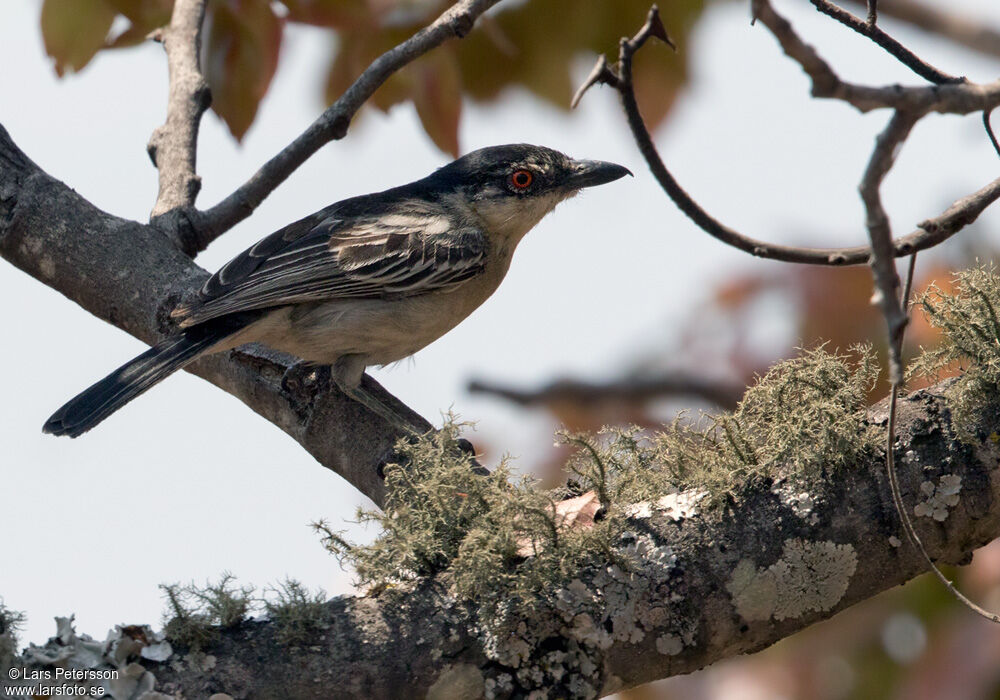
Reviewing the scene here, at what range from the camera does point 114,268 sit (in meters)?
4.23

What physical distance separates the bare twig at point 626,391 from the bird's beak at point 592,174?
1088mm

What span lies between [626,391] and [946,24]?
8.43ft

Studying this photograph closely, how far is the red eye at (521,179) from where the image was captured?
17.8 ft

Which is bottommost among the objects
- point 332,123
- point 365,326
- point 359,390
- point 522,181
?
point 359,390

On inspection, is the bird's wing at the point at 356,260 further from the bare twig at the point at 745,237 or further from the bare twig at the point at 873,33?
the bare twig at the point at 745,237

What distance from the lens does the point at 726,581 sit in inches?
98.3

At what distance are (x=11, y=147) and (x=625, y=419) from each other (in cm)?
347

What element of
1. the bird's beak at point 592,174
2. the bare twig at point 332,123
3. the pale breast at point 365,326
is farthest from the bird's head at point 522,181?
the bare twig at point 332,123

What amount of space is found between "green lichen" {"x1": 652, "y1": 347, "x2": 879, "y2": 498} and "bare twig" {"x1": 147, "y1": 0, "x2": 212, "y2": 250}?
2901 millimetres

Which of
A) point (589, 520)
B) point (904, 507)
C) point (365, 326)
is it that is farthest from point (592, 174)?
point (904, 507)

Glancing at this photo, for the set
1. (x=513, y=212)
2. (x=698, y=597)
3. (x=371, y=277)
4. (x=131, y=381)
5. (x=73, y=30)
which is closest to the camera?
(x=698, y=597)

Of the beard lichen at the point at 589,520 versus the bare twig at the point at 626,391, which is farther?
the bare twig at the point at 626,391

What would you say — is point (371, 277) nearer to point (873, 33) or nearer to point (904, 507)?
point (873, 33)

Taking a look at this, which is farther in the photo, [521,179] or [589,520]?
[521,179]
